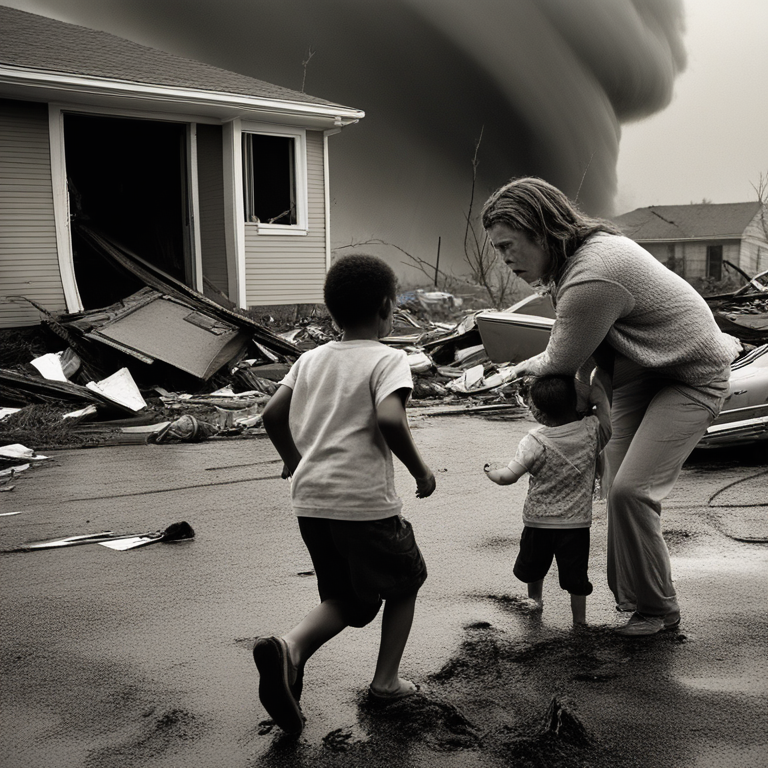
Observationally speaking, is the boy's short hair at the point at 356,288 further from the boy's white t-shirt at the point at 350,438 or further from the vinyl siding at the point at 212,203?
the vinyl siding at the point at 212,203

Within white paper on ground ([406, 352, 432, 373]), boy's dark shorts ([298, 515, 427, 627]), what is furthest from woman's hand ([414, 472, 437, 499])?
white paper on ground ([406, 352, 432, 373])

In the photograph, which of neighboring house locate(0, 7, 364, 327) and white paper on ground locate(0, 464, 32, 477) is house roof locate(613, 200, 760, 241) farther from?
white paper on ground locate(0, 464, 32, 477)

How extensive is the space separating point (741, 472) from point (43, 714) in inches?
235

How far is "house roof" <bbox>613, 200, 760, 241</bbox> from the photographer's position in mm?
49312

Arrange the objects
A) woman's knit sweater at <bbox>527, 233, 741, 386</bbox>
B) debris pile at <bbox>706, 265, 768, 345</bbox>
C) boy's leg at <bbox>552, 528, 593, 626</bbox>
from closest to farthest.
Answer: woman's knit sweater at <bbox>527, 233, 741, 386</bbox> < boy's leg at <bbox>552, 528, 593, 626</bbox> < debris pile at <bbox>706, 265, 768, 345</bbox>

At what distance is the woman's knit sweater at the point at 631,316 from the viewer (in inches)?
134

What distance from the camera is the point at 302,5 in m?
37.2

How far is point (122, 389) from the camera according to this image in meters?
12.0

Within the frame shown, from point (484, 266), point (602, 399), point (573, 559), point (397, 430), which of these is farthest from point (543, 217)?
point (484, 266)

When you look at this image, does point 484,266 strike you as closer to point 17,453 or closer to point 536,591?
point 17,453

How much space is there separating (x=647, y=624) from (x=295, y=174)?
16.0 meters

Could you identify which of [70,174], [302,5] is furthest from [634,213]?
[70,174]

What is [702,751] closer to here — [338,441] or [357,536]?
[357,536]

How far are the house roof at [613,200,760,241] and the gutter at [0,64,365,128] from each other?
3388 cm
